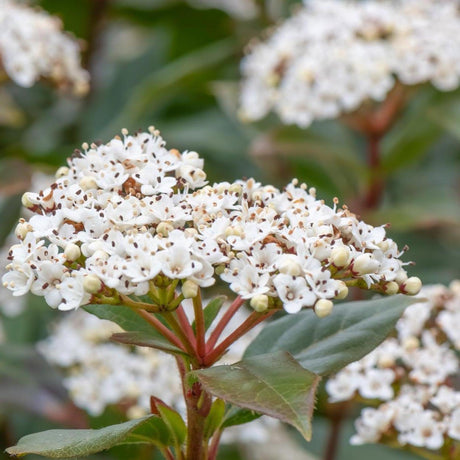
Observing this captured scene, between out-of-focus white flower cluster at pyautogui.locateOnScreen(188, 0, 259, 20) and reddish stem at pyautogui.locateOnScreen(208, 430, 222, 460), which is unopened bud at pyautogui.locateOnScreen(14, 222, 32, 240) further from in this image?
out-of-focus white flower cluster at pyautogui.locateOnScreen(188, 0, 259, 20)

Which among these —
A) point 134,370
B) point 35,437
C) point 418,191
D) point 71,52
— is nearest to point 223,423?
point 35,437

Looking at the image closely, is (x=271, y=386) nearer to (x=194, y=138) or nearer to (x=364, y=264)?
(x=364, y=264)

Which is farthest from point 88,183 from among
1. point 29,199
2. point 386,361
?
point 386,361

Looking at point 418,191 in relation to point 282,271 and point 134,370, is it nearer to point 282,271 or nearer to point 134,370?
point 134,370

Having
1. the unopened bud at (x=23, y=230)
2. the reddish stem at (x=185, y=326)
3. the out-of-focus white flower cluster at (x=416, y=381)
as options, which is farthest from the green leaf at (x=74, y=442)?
the out-of-focus white flower cluster at (x=416, y=381)

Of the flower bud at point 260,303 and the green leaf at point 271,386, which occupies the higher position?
the flower bud at point 260,303

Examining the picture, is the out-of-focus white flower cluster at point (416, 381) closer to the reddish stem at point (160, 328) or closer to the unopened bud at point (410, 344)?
the unopened bud at point (410, 344)

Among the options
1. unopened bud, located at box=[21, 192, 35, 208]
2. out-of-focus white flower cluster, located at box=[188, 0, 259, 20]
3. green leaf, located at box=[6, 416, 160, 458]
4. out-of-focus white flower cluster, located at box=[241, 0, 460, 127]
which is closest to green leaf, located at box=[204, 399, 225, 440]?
green leaf, located at box=[6, 416, 160, 458]

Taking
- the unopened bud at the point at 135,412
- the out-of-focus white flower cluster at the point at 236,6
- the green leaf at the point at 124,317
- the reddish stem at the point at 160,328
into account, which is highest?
the out-of-focus white flower cluster at the point at 236,6
